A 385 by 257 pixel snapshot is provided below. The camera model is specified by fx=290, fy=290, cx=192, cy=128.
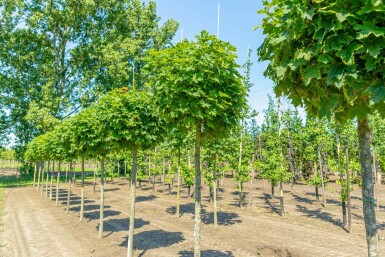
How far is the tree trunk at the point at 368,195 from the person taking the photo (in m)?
3.52

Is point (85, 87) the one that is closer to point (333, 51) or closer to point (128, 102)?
point (128, 102)

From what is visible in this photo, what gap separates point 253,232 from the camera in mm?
14539

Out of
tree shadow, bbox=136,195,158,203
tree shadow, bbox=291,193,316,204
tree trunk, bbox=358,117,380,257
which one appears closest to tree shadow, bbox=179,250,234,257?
tree trunk, bbox=358,117,380,257

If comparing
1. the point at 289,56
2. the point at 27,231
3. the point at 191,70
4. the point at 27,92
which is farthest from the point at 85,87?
the point at 289,56

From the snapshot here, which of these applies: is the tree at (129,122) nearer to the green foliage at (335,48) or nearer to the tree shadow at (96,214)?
the green foliage at (335,48)

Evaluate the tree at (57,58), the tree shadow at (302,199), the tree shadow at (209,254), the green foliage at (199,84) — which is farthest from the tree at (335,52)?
the tree at (57,58)

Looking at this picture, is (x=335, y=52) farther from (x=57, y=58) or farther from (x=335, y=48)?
(x=57, y=58)

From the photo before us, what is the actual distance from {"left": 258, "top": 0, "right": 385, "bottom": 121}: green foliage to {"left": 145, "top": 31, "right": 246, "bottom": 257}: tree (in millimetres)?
2853

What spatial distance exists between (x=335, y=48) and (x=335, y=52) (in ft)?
0.45

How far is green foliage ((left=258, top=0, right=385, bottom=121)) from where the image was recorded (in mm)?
2736

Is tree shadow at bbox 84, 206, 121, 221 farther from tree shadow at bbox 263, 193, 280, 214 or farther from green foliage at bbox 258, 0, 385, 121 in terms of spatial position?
green foliage at bbox 258, 0, 385, 121

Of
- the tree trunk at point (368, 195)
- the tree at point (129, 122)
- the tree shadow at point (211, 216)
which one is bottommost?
the tree shadow at point (211, 216)

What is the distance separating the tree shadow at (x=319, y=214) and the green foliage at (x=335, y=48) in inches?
675

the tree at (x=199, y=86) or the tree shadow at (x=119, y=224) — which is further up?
the tree at (x=199, y=86)
